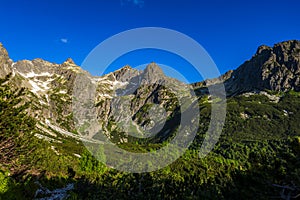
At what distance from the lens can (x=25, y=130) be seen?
113ft

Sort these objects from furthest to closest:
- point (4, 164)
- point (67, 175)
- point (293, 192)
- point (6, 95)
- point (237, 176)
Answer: point (67, 175) < point (4, 164) < point (6, 95) < point (237, 176) < point (293, 192)

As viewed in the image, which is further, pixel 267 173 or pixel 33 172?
pixel 33 172

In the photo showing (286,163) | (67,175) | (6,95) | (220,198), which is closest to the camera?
(286,163)

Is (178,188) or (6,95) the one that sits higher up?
(6,95)

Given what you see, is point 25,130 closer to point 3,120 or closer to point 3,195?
point 3,120

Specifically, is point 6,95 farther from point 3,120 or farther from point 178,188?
point 178,188

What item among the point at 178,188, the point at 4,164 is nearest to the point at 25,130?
the point at 4,164

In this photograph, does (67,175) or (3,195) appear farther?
(67,175)

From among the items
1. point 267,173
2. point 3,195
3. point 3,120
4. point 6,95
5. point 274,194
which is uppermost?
point 6,95

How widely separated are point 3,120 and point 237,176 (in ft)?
79.9

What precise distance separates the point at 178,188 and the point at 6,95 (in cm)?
2335

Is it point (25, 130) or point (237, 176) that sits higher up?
point (25, 130)

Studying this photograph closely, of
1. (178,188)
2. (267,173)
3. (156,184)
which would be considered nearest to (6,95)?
(156,184)

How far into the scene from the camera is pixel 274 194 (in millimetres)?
17844
